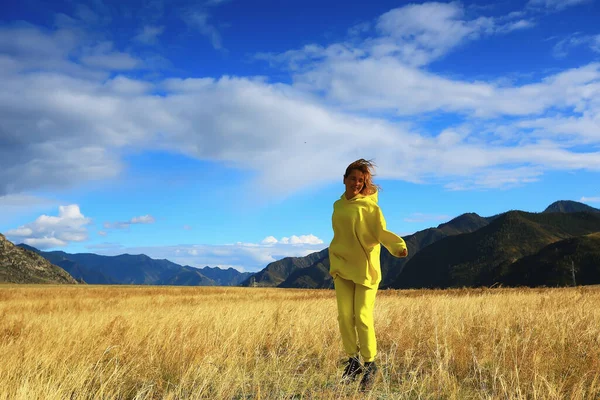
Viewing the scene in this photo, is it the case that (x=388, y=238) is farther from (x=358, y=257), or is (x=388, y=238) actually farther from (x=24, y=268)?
(x=24, y=268)

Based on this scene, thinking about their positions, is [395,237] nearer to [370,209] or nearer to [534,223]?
[370,209]

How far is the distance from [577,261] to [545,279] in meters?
11.2

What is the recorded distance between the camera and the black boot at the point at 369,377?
4082mm

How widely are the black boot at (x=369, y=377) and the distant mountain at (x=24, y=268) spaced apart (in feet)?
488

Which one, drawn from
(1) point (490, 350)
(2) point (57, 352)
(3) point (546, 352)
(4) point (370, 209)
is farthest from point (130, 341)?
(3) point (546, 352)

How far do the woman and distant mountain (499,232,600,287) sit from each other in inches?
4820

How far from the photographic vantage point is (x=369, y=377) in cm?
425

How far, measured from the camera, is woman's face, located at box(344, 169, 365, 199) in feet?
16.1

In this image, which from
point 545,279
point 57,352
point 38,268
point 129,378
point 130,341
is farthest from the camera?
point 38,268

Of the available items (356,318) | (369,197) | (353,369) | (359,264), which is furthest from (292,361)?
(369,197)

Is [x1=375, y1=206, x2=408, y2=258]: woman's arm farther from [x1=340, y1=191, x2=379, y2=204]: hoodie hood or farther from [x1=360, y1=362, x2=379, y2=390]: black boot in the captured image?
[x1=360, y1=362, x2=379, y2=390]: black boot

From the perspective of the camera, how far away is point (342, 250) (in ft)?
15.8

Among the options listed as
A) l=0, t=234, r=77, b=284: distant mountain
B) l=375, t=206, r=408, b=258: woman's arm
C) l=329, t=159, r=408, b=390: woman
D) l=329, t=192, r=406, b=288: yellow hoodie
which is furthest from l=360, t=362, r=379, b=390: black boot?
l=0, t=234, r=77, b=284: distant mountain

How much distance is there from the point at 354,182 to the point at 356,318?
154cm
